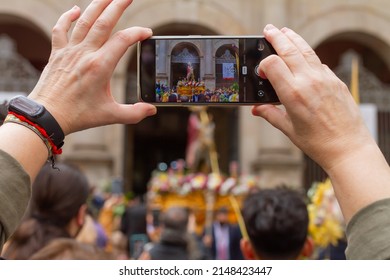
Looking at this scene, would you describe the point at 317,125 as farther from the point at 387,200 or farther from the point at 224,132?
the point at 224,132

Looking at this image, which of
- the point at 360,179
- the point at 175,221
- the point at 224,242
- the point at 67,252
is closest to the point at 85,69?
the point at 360,179

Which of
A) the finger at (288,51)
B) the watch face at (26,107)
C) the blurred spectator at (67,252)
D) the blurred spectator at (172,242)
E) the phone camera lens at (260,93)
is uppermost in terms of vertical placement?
the finger at (288,51)

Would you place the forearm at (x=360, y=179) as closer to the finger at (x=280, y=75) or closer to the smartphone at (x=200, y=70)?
the finger at (x=280, y=75)

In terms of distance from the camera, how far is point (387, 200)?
3.88ft

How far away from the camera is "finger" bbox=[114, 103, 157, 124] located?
154 cm

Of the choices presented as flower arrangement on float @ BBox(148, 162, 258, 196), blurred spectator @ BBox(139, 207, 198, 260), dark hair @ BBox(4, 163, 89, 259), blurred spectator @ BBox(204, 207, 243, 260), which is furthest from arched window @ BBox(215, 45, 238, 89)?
flower arrangement on float @ BBox(148, 162, 258, 196)

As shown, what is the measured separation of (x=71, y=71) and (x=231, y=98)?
0.43 meters

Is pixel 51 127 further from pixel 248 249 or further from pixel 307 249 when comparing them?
pixel 307 249

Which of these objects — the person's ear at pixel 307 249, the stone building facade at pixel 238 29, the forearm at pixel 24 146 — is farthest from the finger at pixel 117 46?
the stone building facade at pixel 238 29

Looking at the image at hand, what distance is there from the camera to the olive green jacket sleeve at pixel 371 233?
1.13 metres

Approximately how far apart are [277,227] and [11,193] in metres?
1.57
